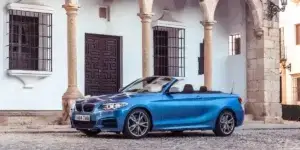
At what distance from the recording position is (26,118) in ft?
59.0

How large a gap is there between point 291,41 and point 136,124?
27.8m

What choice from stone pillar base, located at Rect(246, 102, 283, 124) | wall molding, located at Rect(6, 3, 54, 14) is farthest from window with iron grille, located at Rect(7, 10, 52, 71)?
stone pillar base, located at Rect(246, 102, 283, 124)

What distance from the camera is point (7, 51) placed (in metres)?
18.3

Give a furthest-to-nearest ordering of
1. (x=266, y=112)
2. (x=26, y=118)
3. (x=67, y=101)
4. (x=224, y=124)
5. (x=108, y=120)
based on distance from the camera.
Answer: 1. (x=266, y=112)
2. (x=26, y=118)
3. (x=67, y=101)
4. (x=224, y=124)
5. (x=108, y=120)

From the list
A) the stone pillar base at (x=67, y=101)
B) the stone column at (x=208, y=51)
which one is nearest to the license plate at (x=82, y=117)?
the stone pillar base at (x=67, y=101)

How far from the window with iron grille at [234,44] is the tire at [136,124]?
1137 cm

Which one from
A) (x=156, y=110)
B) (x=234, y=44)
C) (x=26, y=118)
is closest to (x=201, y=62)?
(x=234, y=44)

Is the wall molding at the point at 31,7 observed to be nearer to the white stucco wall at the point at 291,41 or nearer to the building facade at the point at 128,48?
the building facade at the point at 128,48

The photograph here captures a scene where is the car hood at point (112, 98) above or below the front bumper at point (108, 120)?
above

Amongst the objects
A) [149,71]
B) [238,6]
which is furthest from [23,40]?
[238,6]

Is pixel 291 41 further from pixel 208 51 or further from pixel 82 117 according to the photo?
pixel 82 117

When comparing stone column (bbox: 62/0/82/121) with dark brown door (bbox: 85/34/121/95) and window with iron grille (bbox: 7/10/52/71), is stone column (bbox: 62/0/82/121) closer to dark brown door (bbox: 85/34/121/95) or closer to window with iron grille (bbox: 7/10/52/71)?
window with iron grille (bbox: 7/10/52/71)

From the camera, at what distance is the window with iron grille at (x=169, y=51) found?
866 inches

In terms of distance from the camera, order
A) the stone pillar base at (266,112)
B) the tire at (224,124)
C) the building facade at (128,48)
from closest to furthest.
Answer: the tire at (224,124) < the building facade at (128,48) < the stone pillar base at (266,112)
